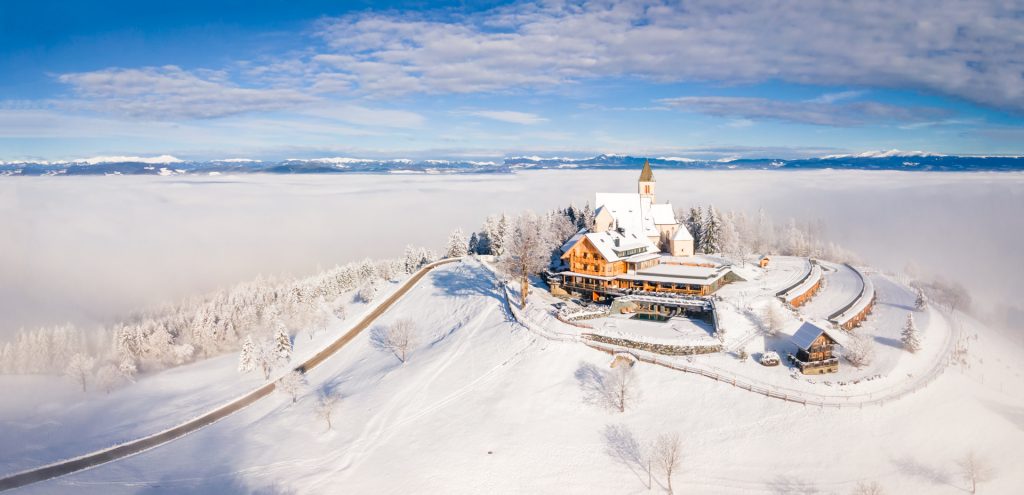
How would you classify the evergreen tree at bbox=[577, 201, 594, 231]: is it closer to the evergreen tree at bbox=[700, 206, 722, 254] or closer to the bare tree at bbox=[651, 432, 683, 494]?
the evergreen tree at bbox=[700, 206, 722, 254]

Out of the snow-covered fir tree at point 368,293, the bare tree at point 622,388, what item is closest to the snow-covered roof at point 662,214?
the bare tree at point 622,388

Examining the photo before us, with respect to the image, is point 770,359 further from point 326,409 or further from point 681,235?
point 326,409

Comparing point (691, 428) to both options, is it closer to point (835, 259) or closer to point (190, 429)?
point (190, 429)

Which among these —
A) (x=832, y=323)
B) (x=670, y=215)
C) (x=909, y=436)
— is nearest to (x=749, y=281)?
(x=832, y=323)

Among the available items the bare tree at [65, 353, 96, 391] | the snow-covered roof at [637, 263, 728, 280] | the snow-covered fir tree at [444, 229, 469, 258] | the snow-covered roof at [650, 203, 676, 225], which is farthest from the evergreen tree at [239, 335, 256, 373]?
the snow-covered roof at [650, 203, 676, 225]

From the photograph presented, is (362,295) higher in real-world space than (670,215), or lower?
lower

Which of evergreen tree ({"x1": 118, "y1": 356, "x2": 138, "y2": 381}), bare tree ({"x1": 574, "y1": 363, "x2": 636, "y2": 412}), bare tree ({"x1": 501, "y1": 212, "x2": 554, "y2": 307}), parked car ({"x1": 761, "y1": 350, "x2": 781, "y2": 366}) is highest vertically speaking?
bare tree ({"x1": 501, "y1": 212, "x2": 554, "y2": 307})

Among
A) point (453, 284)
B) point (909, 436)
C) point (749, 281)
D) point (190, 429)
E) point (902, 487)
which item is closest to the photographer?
point (902, 487)
